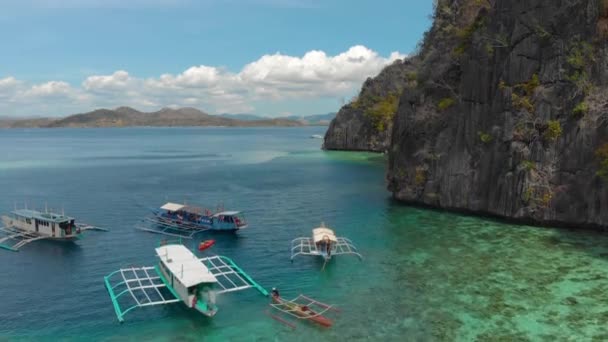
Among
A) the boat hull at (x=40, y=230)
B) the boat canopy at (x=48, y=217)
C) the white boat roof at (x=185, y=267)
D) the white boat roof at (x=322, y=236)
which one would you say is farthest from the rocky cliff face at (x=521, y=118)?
the boat canopy at (x=48, y=217)

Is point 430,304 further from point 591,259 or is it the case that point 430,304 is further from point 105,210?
point 105,210

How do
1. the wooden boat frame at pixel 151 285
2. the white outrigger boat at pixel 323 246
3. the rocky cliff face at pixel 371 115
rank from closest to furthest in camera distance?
the wooden boat frame at pixel 151 285 < the white outrigger boat at pixel 323 246 < the rocky cliff face at pixel 371 115

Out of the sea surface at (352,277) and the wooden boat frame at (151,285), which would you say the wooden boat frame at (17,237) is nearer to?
the sea surface at (352,277)

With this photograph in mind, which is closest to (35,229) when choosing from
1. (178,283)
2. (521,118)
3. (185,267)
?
(185,267)

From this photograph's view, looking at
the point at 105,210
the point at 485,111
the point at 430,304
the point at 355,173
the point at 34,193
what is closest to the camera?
the point at 430,304

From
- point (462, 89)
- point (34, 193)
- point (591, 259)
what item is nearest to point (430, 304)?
point (591, 259)
